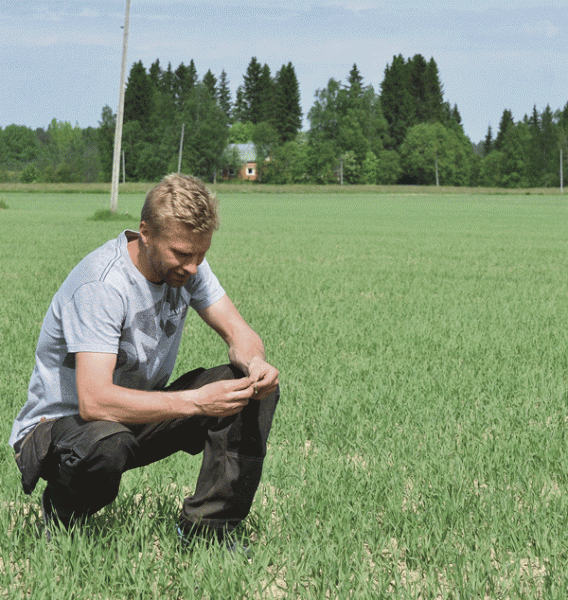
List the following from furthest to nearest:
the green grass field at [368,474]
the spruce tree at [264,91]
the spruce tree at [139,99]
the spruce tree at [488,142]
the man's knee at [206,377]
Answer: the spruce tree at [488,142] < the spruce tree at [264,91] < the spruce tree at [139,99] < the man's knee at [206,377] < the green grass field at [368,474]

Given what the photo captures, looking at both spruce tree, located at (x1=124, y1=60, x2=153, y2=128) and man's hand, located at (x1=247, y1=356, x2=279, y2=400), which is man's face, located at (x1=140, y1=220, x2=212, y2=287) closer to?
man's hand, located at (x1=247, y1=356, x2=279, y2=400)

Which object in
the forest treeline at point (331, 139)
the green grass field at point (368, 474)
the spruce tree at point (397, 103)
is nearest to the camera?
the green grass field at point (368, 474)

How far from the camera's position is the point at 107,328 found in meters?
2.79

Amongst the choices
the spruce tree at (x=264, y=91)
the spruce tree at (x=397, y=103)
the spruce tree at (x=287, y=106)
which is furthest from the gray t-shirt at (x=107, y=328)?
the spruce tree at (x=264, y=91)

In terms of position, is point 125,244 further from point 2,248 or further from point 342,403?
point 2,248

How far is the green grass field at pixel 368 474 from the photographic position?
9.43ft

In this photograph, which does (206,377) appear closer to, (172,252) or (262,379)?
(262,379)

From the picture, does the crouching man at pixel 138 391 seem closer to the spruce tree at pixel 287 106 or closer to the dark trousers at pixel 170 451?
the dark trousers at pixel 170 451

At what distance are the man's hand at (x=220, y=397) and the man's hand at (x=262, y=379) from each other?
0.06m

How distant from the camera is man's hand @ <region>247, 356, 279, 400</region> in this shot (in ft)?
9.76

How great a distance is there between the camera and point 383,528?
334cm

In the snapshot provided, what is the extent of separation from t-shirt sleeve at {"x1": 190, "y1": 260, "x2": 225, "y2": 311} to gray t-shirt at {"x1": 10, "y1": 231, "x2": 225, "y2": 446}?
0.07 feet

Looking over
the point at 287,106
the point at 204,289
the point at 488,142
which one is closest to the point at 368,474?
the point at 204,289

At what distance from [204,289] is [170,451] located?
702 millimetres
